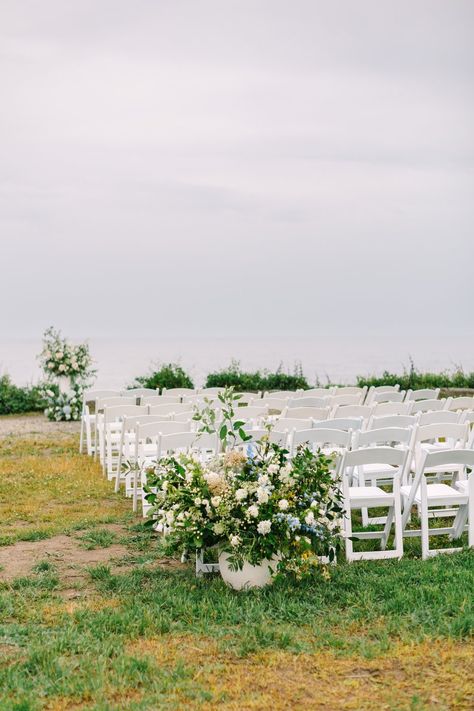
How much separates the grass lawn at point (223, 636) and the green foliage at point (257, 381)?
11.9 meters

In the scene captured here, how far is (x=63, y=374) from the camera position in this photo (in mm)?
16734

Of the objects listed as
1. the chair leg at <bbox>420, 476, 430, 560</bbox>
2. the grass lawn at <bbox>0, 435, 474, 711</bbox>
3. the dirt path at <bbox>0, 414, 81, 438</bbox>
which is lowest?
the grass lawn at <bbox>0, 435, 474, 711</bbox>

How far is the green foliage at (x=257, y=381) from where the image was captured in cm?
1853

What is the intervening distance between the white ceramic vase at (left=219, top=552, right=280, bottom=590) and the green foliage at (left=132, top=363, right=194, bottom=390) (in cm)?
1245

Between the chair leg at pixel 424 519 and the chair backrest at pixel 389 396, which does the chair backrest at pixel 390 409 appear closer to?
the chair backrest at pixel 389 396

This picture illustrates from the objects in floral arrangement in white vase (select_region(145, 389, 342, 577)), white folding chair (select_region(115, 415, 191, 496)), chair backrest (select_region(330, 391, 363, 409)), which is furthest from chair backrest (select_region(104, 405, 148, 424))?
floral arrangement in white vase (select_region(145, 389, 342, 577))

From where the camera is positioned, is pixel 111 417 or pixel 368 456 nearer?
pixel 368 456

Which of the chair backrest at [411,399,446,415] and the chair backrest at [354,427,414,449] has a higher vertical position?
the chair backrest at [411,399,446,415]

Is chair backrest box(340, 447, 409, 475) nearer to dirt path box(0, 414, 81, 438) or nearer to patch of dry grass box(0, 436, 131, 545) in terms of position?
Result: patch of dry grass box(0, 436, 131, 545)

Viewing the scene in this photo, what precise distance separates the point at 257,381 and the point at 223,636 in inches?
550

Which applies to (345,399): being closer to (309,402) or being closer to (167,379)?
(309,402)

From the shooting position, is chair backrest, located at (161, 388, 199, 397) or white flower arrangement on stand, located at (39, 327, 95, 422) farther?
white flower arrangement on stand, located at (39, 327, 95, 422)

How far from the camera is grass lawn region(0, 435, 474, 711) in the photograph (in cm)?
394

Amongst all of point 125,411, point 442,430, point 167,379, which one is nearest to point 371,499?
point 442,430
